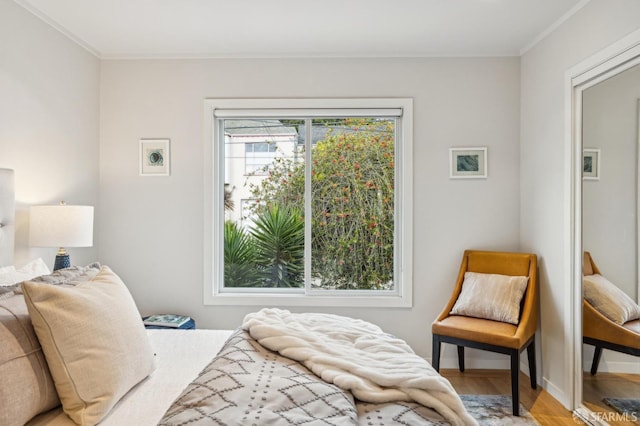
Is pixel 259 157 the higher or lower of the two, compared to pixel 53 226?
higher

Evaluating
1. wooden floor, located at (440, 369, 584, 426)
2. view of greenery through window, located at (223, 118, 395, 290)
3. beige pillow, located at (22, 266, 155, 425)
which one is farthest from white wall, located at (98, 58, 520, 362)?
beige pillow, located at (22, 266, 155, 425)

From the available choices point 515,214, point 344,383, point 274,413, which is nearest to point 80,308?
point 274,413

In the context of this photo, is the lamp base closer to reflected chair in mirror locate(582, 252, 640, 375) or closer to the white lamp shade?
the white lamp shade

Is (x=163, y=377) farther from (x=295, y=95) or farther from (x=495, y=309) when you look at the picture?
(x=295, y=95)

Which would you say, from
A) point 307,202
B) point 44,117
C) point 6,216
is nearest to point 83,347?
point 6,216

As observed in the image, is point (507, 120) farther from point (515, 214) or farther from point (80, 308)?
point (80, 308)

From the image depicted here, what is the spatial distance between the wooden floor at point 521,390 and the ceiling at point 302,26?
8.55 feet

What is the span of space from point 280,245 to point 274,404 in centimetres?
253

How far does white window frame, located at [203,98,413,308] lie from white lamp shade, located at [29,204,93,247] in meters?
1.06

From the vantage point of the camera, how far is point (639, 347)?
2.22 metres

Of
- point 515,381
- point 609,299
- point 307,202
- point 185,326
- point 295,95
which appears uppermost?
point 295,95

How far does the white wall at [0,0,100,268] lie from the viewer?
2.64m

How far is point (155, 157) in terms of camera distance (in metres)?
3.64

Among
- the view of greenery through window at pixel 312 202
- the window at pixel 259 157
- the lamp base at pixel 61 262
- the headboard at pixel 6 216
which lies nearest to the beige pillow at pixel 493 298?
the view of greenery through window at pixel 312 202
